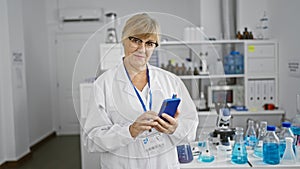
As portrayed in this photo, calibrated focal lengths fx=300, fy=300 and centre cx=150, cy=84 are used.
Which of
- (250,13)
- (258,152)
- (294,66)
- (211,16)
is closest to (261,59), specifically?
(294,66)

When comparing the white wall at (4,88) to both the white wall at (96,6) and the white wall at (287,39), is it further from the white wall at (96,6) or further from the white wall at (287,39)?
the white wall at (287,39)

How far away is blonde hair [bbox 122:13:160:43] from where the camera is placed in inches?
41.7

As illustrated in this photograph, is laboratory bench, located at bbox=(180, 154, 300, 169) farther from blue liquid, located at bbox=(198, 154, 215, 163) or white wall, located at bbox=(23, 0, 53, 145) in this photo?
white wall, located at bbox=(23, 0, 53, 145)

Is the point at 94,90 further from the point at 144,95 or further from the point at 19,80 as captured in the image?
the point at 19,80

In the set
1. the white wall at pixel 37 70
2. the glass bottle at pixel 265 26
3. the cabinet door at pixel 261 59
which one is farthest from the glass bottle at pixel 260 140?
the white wall at pixel 37 70

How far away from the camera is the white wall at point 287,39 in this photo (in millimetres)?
2719

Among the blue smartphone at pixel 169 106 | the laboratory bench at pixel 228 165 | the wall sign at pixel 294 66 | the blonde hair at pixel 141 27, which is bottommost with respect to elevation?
the laboratory bench at pixel 228 165

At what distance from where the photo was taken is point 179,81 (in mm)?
1232

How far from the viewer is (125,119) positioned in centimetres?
113

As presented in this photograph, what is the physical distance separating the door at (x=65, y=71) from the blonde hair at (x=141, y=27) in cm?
471

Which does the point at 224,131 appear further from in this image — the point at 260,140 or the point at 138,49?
the point at 138,49

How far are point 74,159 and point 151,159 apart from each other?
10.5 feet

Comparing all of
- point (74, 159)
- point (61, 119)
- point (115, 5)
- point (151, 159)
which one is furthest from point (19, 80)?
point (151, 159)

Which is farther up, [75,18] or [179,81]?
[75,18]
